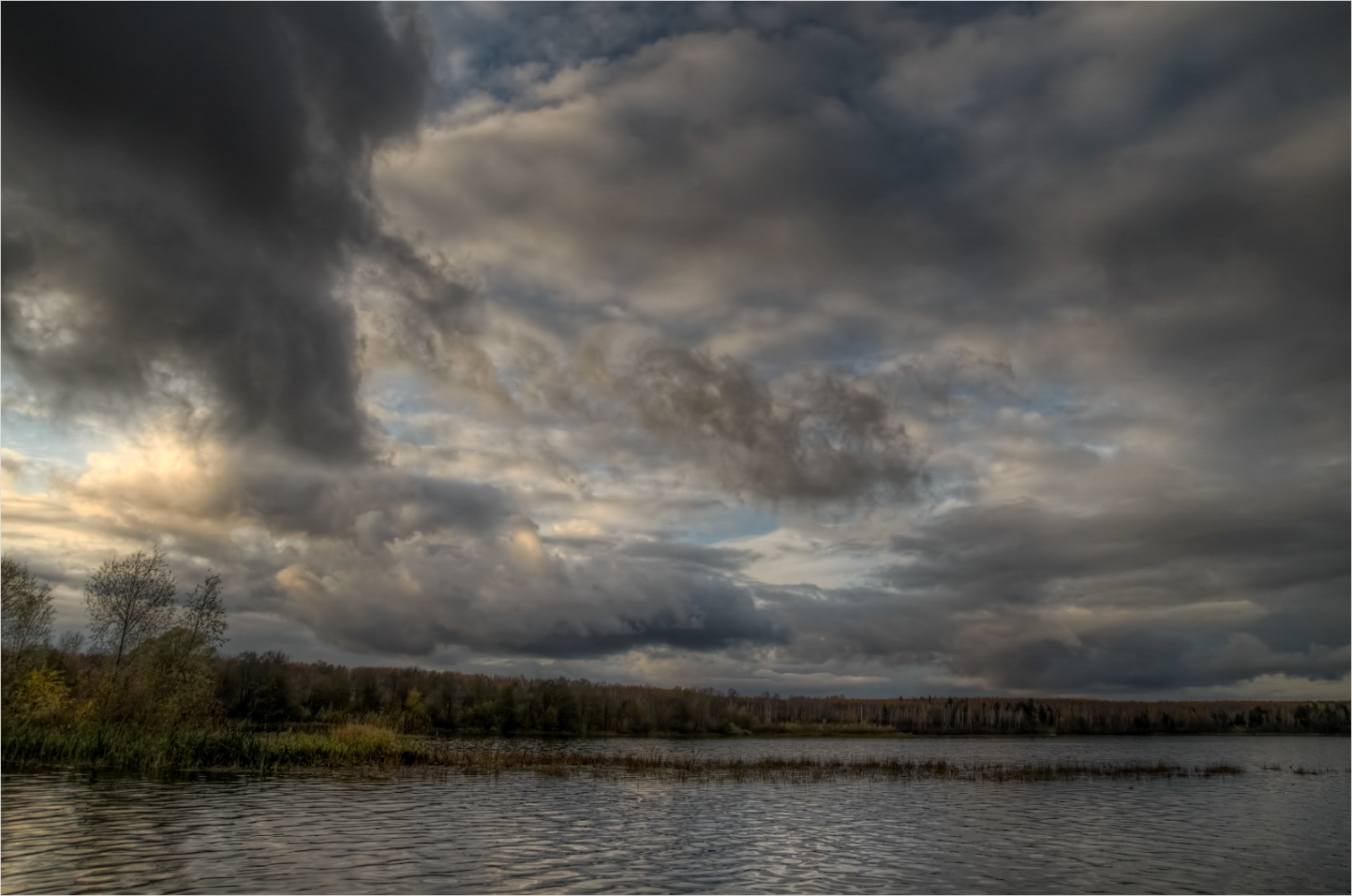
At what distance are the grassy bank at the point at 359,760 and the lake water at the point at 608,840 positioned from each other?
5.32 metres

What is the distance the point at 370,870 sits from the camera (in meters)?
28.1

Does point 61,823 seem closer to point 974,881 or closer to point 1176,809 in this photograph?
point 974,881

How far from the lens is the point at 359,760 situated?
65438 millimetres

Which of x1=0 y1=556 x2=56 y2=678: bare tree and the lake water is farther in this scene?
x1=0 y1=556 x2=56 y2=678: bare tree

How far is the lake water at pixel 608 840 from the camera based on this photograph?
27.7 m

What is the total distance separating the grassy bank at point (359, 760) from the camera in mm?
53750

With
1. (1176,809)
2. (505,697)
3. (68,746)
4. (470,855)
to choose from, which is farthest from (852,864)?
(505,697)

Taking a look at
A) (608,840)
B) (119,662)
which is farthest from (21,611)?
(608,840)

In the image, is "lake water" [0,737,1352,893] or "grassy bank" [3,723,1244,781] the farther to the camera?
"grassy bank" [3,723,1244,781]

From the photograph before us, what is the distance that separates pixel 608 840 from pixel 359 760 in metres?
36.2

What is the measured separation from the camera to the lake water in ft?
90.7

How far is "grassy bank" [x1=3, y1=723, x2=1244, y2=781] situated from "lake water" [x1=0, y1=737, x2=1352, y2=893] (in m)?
5.32

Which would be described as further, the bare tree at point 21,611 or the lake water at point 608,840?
the bare tree at point 21,611

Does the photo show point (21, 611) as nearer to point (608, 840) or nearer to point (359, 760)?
point (359, 760)
